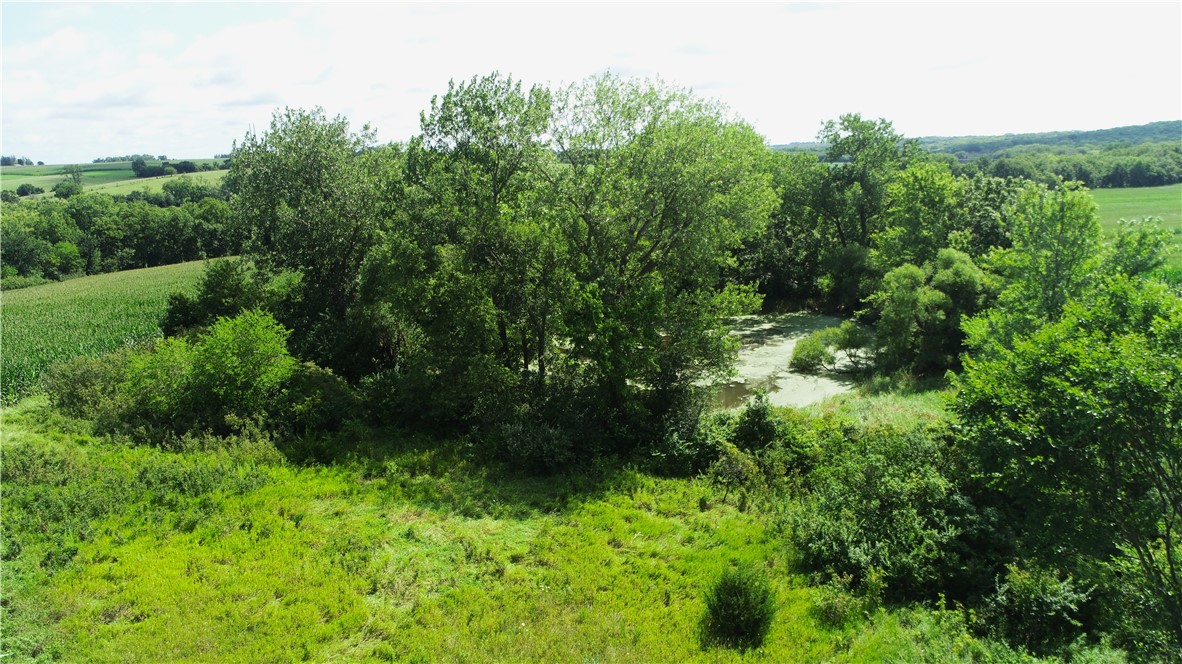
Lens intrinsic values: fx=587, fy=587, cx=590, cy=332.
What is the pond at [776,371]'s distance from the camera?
22906 millimetres

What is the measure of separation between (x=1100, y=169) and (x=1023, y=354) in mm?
104588

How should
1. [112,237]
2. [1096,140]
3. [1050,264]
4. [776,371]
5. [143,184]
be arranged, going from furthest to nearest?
[1096,140] → [143,184] → [112,237] → [776,371] → [1050,264]

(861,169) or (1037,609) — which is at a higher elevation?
(861,169)

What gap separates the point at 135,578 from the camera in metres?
9.80

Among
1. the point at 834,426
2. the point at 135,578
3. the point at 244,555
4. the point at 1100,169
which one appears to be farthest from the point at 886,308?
the point at 1100,169

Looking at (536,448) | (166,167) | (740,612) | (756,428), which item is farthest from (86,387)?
(166,167)

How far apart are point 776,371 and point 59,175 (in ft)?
485

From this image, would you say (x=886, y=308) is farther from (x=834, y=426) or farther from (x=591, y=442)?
(x=591, y=442)

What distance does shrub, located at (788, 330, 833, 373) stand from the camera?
25703 mm

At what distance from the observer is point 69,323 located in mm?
28562

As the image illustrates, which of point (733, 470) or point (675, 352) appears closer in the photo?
point (733, 470)

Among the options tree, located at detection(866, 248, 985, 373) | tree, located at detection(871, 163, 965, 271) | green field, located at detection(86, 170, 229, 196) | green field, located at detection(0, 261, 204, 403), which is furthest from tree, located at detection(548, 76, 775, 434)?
green field, located at detection(86, 170, 229, 196)

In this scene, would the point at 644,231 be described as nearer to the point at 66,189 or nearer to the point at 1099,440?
the point at 1099,440

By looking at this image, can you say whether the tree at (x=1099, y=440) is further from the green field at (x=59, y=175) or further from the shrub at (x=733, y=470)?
the green field at (x=59, y=175)
